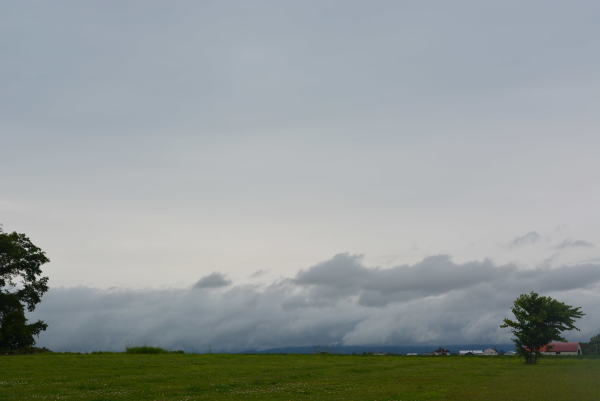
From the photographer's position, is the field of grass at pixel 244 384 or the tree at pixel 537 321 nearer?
the field of grass at pixel 244 384

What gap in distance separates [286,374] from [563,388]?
2070 cm

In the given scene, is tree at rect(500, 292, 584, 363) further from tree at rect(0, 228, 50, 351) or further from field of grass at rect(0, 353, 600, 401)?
tree at rect(0, 228, 50, 351)

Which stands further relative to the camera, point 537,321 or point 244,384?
point 537,321

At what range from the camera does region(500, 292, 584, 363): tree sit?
67.9 metres

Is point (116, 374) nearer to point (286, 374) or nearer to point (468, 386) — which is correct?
point (286, 374)

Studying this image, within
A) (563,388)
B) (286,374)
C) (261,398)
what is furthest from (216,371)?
(563,388)

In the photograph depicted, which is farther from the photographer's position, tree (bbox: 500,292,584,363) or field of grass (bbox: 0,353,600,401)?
tree (bbox: 500,292,584,363)

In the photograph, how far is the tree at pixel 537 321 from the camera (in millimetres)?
67938

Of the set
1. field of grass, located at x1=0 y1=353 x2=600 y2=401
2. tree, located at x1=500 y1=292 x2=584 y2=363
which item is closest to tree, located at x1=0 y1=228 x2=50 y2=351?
field of grass, located at x1=0 y1=353 x2=600 y2=401

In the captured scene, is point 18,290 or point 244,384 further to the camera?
point 18,290

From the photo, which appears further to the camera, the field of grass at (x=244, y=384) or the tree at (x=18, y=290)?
the tree at (x=18, y=290)

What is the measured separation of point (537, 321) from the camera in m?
68.5

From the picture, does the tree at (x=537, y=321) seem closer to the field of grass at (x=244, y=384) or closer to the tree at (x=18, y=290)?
the field of grass at (x=244, y=384)

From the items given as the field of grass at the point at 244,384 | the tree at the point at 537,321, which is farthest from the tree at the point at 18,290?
the tree at the point at 537,321
